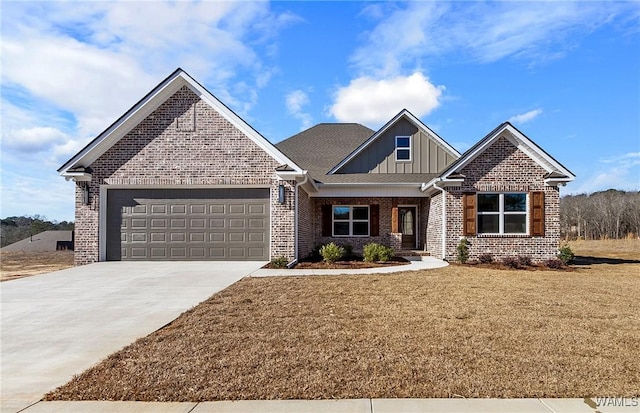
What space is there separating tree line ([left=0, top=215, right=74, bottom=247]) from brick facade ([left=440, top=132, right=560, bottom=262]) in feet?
85.6

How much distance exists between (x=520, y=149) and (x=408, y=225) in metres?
6.31

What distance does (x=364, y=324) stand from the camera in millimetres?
6234

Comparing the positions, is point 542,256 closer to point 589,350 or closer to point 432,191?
point 432,191

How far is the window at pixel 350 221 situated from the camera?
61.6 feet

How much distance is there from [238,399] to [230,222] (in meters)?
10.6

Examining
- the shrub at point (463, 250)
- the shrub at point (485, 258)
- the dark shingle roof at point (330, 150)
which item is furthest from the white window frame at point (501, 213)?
the dark shingle roof at point (330, 150)

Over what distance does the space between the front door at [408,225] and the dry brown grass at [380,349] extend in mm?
10547

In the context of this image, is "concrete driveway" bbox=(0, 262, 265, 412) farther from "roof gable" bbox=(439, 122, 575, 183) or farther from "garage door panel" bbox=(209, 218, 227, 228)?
"roof gable" bbox=(439, 122, 575, 183)

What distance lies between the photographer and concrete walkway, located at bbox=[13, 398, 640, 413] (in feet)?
11.6

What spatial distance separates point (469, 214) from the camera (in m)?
15.0

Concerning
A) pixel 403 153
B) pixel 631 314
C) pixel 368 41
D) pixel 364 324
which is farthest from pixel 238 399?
pixel 403 153

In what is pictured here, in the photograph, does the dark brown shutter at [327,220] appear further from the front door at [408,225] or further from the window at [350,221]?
the front door at [408,225]
